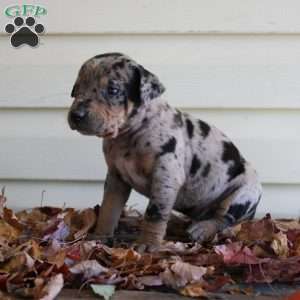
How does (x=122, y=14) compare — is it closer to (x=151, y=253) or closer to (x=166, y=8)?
(x=166, y=8)

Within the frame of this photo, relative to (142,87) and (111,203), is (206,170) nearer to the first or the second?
(111,203)

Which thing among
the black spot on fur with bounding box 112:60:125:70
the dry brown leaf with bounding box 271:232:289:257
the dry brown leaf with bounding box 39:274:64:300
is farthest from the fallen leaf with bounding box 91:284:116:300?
the black spot on fur with bounding box 112:60:125:70

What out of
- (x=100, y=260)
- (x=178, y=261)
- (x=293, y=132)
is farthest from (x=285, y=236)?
(x=293, y=132)

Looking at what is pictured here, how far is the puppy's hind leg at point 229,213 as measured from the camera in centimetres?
288

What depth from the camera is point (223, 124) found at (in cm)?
382

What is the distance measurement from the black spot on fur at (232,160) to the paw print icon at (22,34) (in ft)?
4.54

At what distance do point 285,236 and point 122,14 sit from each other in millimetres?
1695

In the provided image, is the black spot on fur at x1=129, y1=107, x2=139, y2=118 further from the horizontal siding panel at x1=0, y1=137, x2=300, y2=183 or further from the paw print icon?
the paw print icon

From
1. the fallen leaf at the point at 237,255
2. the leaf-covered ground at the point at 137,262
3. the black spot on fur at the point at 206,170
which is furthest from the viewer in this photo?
the black spot on fur at the point at 206,170

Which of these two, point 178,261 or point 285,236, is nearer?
point 178,261

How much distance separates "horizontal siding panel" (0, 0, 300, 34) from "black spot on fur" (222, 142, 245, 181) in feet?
2.99

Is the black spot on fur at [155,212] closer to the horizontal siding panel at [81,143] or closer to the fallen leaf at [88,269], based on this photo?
the fallen leaf at [88,269]

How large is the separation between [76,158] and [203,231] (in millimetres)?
1229

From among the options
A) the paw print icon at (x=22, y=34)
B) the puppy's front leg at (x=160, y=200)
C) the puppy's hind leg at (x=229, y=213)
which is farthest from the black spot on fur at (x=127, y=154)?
the paw print icon at (x=22, y=34)
